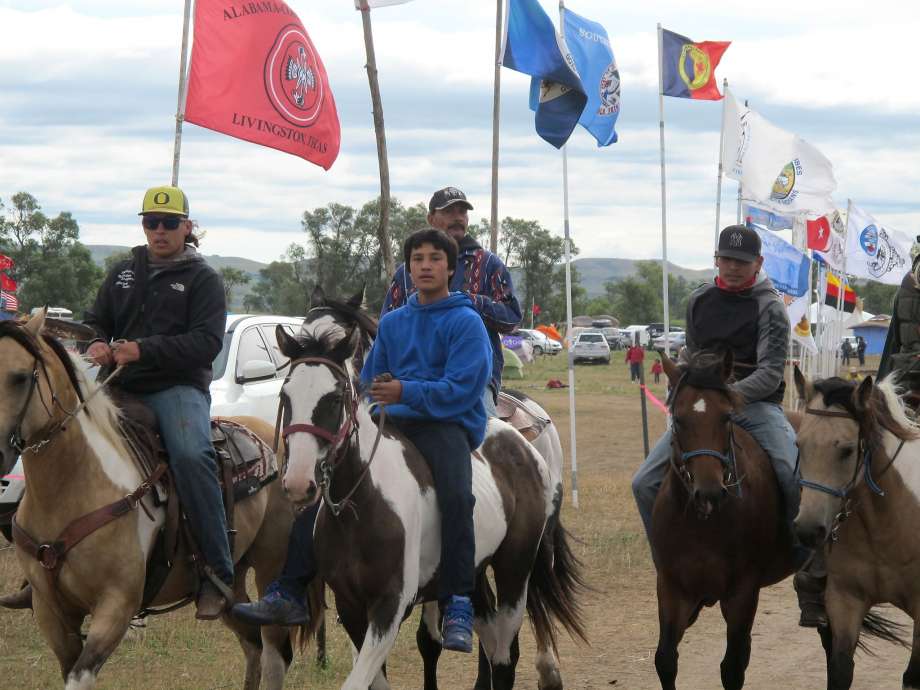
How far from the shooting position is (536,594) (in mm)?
7117

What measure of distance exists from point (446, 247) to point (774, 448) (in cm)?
241

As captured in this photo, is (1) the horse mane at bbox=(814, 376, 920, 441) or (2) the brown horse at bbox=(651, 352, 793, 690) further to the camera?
(2) the brown horse at bbox=(651, 352, 793, 690)

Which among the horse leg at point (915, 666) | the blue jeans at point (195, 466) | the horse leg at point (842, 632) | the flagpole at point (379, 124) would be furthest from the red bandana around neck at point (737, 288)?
the flagpole at point (379, 124)

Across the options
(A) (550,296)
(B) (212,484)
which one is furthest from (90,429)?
(A) (550,296)

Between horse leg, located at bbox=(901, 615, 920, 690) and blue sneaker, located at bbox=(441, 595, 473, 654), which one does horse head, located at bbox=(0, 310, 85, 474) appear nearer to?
blue sneaker, located at bbox=(441, 595, 473, 654)

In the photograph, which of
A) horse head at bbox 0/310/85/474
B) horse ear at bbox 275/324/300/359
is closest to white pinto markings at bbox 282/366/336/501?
horse ear at bbox 275/324/300/359

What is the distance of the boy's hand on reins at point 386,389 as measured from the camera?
5348 millimetres

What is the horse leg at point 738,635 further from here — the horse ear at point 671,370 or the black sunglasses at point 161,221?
the black sunglasses at point 161,221

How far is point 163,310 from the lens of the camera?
6363 mm

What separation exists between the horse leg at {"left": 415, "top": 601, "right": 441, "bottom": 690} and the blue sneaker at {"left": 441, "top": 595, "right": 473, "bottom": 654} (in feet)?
3.82

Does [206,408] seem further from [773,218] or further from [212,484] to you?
[773,218]

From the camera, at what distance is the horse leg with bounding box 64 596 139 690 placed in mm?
5352

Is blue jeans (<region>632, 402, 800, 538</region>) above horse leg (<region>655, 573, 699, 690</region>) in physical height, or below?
above

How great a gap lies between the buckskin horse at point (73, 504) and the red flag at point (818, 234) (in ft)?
69.1
